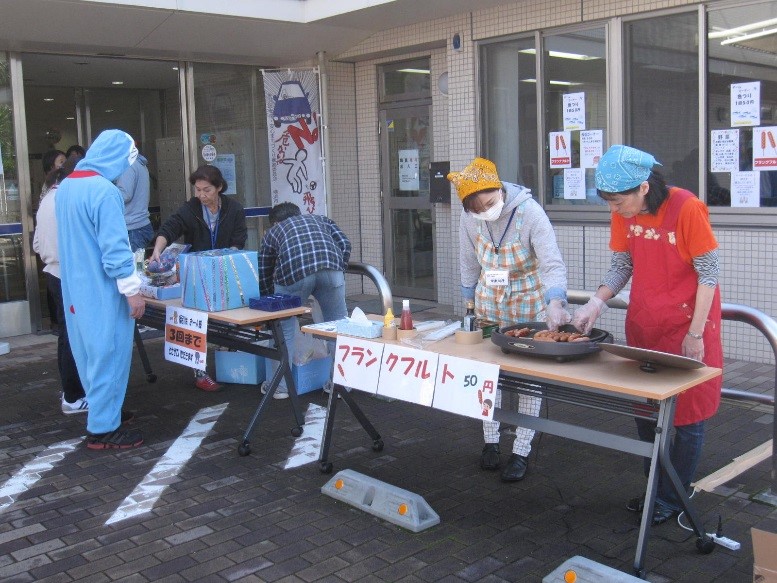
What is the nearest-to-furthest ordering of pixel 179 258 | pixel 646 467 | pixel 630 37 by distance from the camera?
pixel 646 467, pixel 179 258, pixel 630 37

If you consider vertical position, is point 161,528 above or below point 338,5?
below

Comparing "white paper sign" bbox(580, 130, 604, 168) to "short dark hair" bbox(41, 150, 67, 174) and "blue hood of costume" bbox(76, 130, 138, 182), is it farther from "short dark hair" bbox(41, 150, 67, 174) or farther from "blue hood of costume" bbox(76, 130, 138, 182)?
"short dark hair" bbox(41, 150, 67, 174)

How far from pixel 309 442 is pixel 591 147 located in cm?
406

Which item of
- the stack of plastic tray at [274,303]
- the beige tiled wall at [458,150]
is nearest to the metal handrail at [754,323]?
the stack of plastic tray at [274,303]

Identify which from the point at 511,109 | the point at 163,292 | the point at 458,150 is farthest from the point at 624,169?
the point at 458,150

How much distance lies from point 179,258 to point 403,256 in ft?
16.5

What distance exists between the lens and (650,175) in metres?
3.70

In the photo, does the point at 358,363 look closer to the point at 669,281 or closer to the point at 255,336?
the point at 255,336

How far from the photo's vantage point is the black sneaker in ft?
17.9

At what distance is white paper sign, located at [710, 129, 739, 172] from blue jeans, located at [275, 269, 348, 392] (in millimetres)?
3267

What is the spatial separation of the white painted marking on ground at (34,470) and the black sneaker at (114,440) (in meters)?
0.17

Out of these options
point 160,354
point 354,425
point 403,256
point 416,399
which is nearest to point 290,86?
point 403,256

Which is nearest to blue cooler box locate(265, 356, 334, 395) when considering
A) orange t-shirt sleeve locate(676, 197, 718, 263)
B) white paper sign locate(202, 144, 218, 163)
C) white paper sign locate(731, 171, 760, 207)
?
orange t-shirt sleeve locate(676, 197, 718, 263)

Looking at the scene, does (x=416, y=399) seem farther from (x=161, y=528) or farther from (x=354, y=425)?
(x=354, y=425)
